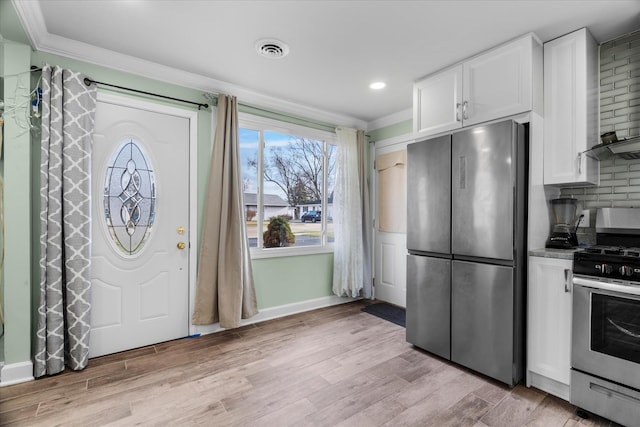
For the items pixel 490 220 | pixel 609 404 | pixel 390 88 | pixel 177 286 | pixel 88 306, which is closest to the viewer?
pixel 609 404

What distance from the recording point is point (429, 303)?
2654 millimetres

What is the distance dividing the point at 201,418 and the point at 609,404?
2.41 metres

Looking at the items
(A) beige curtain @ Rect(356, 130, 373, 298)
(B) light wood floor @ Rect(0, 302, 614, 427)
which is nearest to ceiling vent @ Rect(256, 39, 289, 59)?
(A) beige curtain @ Rect(356, 130, 373, 298)

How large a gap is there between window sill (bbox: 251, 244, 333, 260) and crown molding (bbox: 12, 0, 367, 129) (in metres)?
1.65

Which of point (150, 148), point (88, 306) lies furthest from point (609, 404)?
point (150, 148)

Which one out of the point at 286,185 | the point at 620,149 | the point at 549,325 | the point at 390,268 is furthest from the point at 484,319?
the point at 286,185

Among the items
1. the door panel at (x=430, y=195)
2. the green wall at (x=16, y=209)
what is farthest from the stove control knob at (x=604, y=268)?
the green wall at (x=16, y=209)

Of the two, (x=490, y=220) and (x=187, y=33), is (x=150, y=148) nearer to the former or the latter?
(x=187, y=33)

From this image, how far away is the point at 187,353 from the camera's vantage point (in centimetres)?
270

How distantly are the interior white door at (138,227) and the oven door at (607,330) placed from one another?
3126 millimetres

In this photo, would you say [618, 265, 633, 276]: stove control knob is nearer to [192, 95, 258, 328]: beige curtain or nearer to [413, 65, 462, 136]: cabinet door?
[413, 65, 462, 136]: cabinet door

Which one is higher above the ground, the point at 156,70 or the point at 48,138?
the point at 156,70

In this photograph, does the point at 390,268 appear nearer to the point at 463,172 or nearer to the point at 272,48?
the point at 463,172

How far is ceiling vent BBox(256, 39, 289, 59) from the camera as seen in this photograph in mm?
2370
